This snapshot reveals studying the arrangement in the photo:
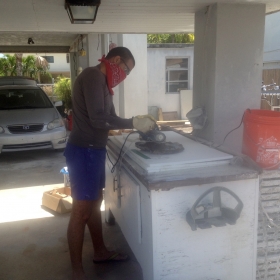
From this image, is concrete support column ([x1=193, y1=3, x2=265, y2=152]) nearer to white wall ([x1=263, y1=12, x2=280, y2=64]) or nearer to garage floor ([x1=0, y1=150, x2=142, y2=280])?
garage floor ([x1=0, y1=150, x2=142, y2=280])

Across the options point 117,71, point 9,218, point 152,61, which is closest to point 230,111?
point 117,71

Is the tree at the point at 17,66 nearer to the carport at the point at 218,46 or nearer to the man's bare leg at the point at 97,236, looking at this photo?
the carport at the point at 218,46

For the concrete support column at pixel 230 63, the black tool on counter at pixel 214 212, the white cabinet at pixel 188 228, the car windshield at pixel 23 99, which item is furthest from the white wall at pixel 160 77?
the black tool on counter at pixel 214 212

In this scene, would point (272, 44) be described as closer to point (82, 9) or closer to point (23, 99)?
point (23, 99)

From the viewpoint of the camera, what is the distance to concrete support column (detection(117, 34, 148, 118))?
838cm

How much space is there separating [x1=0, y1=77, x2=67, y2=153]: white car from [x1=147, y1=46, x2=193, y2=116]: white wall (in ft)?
21.8

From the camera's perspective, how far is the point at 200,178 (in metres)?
2.19

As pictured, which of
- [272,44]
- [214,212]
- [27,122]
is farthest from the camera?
[272,44]

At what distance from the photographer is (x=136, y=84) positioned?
846cm

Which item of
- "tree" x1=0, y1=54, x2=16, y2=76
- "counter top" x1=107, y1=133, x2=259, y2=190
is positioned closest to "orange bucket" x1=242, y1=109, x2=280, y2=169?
"counter top" x1=107, y1=133, x2=259, y2=190

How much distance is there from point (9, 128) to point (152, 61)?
27.2 ft

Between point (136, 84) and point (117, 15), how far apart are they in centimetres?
413

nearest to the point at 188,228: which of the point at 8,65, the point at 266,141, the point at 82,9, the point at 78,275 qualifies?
the point at 266,141

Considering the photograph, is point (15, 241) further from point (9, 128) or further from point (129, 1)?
point (9, 128)
